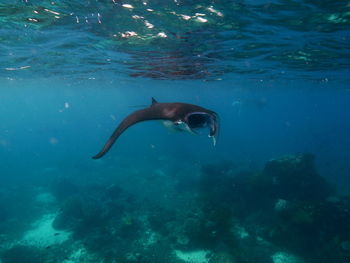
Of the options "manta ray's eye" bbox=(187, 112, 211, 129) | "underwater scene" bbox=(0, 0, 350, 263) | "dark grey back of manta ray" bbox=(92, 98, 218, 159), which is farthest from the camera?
"underwater scene" bbox=(0, 0, 350, 263)

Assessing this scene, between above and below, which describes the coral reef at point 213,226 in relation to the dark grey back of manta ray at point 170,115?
below

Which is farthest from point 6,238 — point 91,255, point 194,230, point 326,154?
point 326,154

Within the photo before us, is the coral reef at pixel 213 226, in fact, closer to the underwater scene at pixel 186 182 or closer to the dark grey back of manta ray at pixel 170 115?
the underwater scene at pixel 186 182

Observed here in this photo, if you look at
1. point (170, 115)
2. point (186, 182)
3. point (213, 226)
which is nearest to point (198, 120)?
point (170, 115)

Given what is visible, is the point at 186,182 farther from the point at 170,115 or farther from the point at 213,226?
the point at 170,115

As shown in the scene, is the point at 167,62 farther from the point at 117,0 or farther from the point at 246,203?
Result: the point at 246,203

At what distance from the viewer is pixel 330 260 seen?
10508mm

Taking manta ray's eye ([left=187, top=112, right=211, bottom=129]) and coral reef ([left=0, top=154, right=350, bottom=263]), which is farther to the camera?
coral reef ([left=0, top=154, right=350, bottom=263])

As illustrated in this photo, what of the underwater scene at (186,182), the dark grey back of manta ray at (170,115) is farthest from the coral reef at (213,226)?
the dark grey back of manta ray at (170,115)

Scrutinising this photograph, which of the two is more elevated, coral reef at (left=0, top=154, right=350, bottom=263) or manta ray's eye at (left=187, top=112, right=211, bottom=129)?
manta ray's eye at (left=187, top=112, right=211, bottom=129)

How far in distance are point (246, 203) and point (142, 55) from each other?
13.2 meters

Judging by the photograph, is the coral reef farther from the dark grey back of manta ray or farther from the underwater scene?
the dark grey back of manta ray

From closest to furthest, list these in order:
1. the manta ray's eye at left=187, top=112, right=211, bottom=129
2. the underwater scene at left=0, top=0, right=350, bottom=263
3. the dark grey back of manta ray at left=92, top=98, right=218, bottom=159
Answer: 1. the dark grey back of manta ray at left=92, top=98, right=218, bottom=159
2. the manta ray's eye at left=187, top=112, right=211, bottom=129
3. the underwater scene at left=0, top=0, right=350, bottom=263

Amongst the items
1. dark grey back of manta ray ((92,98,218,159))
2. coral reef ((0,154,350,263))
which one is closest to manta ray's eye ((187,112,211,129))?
dark grey back of manta ray ((92,98,218,159))
